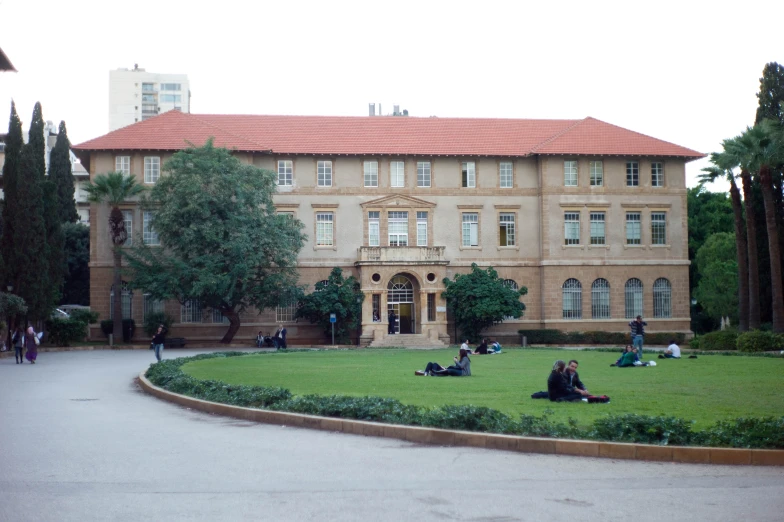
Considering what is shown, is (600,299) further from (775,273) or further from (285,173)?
(285,173)

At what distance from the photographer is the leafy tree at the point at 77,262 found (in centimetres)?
7869

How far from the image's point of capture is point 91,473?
37.1ft

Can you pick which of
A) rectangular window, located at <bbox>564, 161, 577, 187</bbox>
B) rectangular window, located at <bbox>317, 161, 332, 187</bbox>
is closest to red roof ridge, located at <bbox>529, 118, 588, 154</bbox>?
rectangular window, located at <bbox>564, 161, 577, 187</bbox>

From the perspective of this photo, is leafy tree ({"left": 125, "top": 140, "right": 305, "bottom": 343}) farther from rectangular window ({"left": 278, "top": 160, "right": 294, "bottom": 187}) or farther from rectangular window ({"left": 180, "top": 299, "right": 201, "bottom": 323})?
rectangular window ({"left": 278, "top": 160, "right": 294, "bottom": 187})

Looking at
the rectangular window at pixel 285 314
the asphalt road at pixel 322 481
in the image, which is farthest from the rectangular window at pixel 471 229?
the asphalt road at pixel 322 481

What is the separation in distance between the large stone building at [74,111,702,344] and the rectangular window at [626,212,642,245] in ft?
0.23

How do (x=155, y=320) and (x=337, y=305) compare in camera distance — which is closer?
(x=337, y=305)

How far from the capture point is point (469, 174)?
6078cm

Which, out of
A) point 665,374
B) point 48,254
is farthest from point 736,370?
point 48,254

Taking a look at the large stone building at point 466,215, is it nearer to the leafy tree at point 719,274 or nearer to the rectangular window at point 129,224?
the rectangular window at point 129,224

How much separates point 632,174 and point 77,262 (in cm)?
4569

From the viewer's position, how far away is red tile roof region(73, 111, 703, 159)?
5925 cm

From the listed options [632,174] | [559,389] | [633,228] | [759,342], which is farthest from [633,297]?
[559,389]

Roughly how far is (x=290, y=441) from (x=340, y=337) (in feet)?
144
